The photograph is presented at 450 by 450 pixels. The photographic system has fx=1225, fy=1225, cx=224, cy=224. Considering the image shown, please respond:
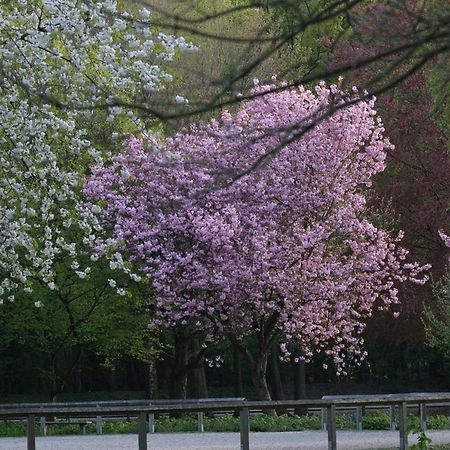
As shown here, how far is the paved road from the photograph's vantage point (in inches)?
714

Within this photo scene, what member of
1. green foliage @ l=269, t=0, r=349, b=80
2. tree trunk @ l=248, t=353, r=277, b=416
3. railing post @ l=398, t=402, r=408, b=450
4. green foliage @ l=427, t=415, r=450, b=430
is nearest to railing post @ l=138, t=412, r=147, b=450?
railing post @ l=398, t=402, r=408, b=450

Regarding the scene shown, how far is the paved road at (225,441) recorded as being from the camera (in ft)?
59.5

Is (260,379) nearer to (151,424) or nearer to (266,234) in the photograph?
(266,234)

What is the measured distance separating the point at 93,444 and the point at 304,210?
31.9 ft

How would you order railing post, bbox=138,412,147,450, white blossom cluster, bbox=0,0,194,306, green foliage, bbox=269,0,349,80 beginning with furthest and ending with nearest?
white blossom cluster, bbox=0,0,194,306
railing post, bbox=138,412,147,450
green foliage, bbox=269,0,349,80

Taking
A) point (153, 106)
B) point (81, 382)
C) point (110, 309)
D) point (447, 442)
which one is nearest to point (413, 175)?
point (110, 309)

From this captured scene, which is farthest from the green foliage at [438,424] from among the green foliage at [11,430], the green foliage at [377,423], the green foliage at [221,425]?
the green foliage at [11,430]

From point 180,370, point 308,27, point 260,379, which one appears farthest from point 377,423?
point 308,27

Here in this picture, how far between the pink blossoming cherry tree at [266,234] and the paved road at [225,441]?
5261 mm

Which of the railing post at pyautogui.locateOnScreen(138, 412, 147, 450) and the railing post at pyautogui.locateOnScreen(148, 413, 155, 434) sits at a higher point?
the railing post at pyautogui.locateOnScreen(148, 413, 155, 434)

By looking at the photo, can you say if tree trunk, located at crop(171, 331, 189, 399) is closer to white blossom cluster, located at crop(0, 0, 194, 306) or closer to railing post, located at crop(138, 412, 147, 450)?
white blossom cluster, located at crop(0, 0, 194, 306)

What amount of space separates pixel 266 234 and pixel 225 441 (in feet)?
27.9

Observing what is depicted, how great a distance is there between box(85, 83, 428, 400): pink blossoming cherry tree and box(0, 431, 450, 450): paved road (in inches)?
207

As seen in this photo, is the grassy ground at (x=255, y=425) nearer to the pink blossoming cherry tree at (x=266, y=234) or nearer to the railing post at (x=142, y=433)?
the pink blossoming cherry tree at (x=266, y=234)
